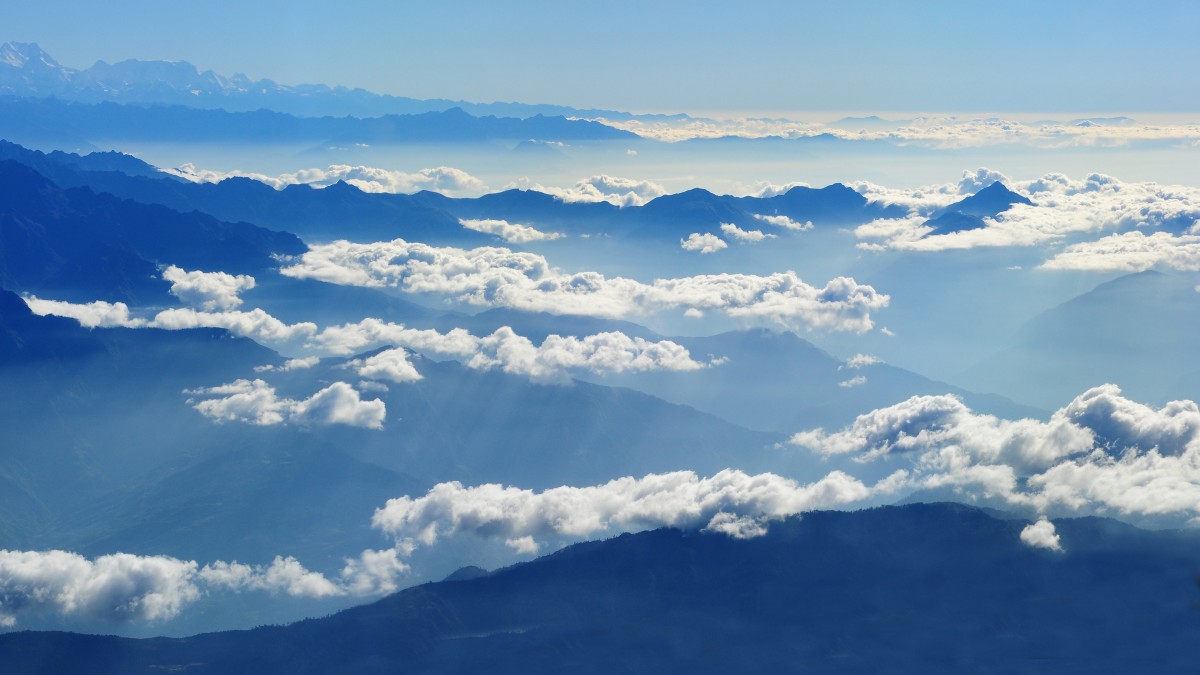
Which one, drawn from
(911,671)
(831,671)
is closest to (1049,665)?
(911,671)

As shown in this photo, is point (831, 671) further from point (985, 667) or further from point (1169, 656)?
point (1169, 656)

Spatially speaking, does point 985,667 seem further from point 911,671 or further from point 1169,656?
point 1169,656

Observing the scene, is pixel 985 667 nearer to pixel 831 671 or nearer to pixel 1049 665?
pixel 1049 665

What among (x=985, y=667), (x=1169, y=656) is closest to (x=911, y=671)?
(x=985, y=667)

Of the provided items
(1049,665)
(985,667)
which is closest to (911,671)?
(985,667)

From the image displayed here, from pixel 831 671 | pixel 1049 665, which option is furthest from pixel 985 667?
pixel 831 671

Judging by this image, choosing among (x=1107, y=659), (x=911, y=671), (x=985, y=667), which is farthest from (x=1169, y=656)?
(x=911, y=671)

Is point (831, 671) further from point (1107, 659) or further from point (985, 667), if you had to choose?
point (1107, 659)
